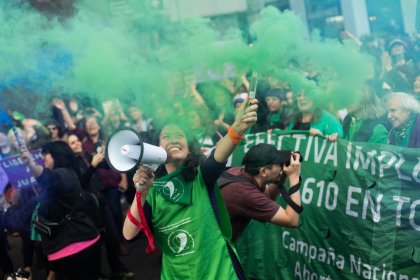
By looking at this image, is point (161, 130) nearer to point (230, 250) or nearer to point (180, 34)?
point (230, 250)

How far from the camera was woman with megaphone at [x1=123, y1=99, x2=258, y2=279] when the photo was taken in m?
2.72

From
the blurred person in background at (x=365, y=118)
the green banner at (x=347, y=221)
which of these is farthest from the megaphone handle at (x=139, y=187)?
the blurred person in background at (x=365, y=118)

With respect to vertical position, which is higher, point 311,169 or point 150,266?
point 311,169

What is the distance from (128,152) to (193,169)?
48 centimetres

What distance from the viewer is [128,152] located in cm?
242

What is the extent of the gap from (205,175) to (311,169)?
66.0 inches

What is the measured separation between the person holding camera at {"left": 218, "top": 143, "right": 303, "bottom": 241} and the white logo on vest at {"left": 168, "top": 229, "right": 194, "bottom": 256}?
0.55m

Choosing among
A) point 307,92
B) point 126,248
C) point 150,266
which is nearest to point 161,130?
point 307,92

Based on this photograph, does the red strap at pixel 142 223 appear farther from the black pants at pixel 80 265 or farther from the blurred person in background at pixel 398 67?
the blurred person in background at pixel 398 67

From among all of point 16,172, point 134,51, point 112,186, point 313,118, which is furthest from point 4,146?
point 313,118

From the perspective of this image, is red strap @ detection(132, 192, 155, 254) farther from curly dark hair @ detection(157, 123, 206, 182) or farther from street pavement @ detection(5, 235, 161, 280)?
street pavement @ detection(5, 235, 161, 280)

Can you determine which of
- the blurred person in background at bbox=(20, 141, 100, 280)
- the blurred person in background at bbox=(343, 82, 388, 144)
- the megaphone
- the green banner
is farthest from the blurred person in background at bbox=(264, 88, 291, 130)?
the megaphone

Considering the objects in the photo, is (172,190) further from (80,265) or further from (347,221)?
(80,265)

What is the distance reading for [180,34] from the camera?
425cm
